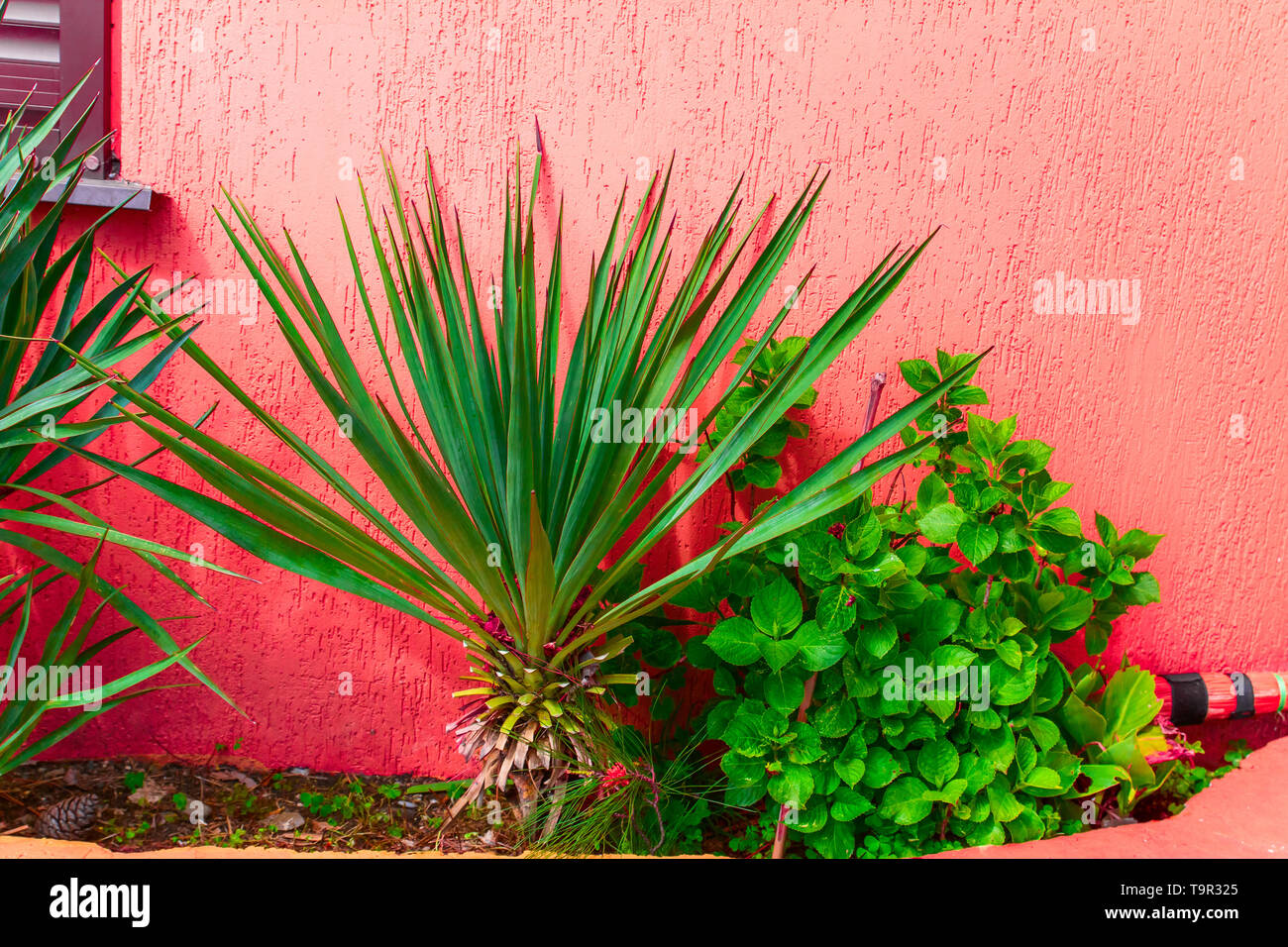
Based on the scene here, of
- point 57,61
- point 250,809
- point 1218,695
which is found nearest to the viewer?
point 250,809

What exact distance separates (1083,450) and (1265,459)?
469 millimetres

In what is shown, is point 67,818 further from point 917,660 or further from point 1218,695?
point 1218,695

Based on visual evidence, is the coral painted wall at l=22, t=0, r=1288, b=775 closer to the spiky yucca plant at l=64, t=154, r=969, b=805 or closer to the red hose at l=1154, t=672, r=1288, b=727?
the red hose at l=1154, t=672, r=1288, b=727

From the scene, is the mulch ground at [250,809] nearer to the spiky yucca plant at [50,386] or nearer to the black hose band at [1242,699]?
the spiky yucca plant at [50,386]

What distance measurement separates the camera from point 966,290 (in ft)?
5.89

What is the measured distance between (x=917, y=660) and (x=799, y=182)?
1046mm

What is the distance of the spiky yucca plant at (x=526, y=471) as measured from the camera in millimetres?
1264

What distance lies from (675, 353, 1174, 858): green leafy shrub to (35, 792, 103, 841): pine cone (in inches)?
45.6

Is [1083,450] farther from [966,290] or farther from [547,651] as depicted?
[547,651]

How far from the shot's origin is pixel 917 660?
145 centimetres

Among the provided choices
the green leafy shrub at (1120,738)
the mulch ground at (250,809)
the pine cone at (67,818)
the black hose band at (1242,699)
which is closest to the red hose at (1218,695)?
the black hose band at (1242,699)

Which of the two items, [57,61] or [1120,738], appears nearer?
[1120,738]

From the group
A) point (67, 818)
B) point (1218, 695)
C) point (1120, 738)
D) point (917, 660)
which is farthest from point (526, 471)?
point (1218, 695)

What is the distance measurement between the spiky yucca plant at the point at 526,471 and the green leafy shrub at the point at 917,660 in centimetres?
19
